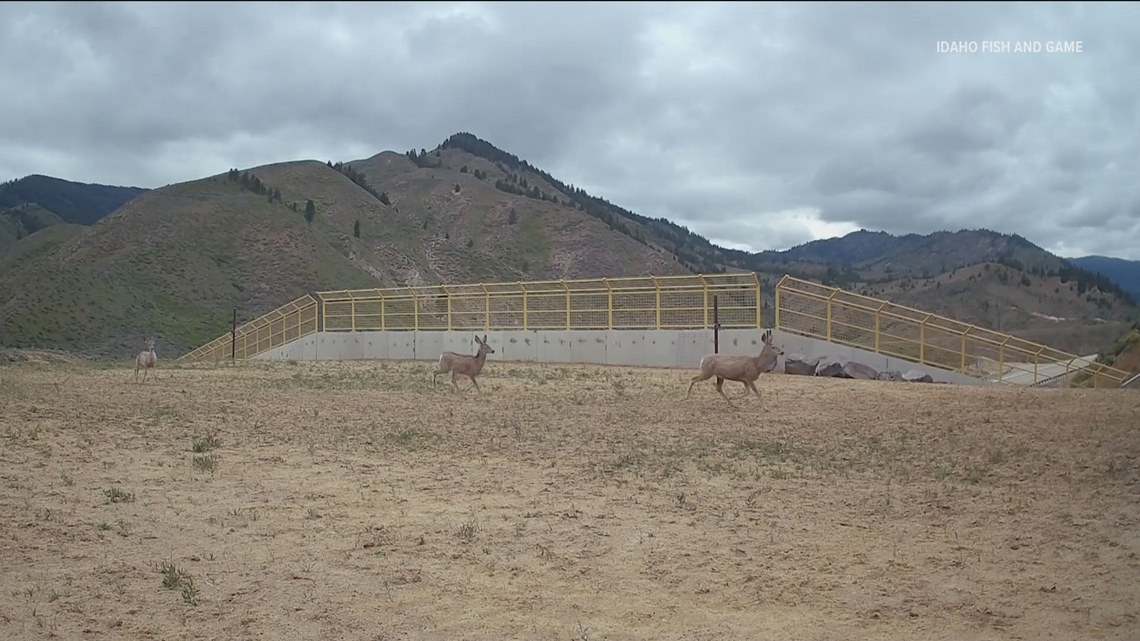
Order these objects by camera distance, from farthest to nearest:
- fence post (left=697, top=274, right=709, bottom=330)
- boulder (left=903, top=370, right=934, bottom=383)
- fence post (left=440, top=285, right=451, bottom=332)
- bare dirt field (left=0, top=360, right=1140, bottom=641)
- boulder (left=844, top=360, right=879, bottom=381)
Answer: fence post (left=440, top=285, right=451, bottom=332)
fence post (left=697, top=274, right=709, bottom=330)
boulder (left=844, top=360, right=879, bottom=381)
boulder (left=903, top=370, right=934, bottom=383)
bare dirt field (left=0, top=360, right=1140, bottom=641)

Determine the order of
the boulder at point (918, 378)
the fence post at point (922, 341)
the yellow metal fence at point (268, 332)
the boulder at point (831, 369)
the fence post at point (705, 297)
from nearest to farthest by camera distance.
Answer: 1. the boulder at point (918, 378)
2. the boulder at point (831, 369)
3. the fence post at point (922, 341)
4. the fence post at point (705, 297)
5. the yellow metal fence at point (268, 332)

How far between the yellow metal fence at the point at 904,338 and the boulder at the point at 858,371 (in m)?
1.56

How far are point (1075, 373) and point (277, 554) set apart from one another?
29.0m

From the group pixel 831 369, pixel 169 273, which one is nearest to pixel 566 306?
pixel 831 369

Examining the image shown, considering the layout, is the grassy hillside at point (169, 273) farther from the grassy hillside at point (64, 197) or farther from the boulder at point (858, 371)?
the grassy hillside at point (64, 197)

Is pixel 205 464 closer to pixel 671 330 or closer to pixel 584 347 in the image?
pixel 671 330

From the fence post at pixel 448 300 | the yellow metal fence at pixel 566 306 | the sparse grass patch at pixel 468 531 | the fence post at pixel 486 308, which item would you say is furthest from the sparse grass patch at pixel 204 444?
the fence post at pixel 448 300

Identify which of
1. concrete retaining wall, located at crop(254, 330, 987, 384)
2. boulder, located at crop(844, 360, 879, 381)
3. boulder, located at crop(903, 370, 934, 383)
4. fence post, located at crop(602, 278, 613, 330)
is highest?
fence post, located at crop(602, 278, 613, 330)

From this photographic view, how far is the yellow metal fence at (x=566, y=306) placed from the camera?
2903cm

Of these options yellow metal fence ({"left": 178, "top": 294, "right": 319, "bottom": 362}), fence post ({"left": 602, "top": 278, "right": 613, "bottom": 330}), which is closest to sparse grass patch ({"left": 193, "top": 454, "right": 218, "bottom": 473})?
fence post ({"left": 602, "top": 278, "right": 613, "bottom": 330})

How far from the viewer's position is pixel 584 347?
105 feet

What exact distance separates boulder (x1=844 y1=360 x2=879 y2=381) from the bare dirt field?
9.41 meters

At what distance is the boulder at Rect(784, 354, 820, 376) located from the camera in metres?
25.2

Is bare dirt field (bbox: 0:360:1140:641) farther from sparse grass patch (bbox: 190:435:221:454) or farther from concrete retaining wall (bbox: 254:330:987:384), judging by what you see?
concrete retaining wall (bbox: 254:330:987:384)
